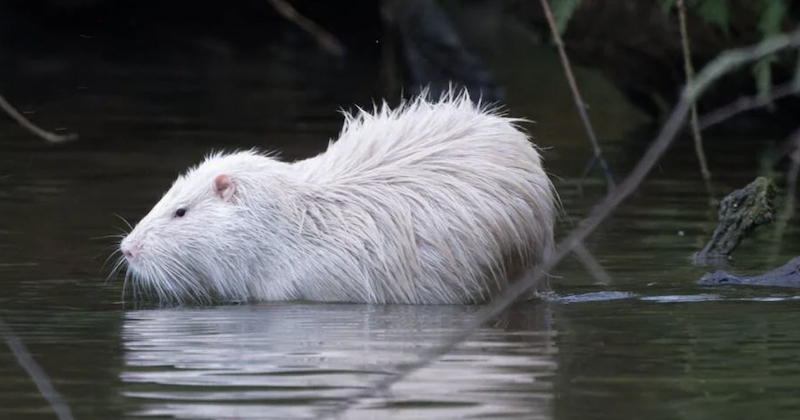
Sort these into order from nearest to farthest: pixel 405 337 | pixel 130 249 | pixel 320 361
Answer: pixel 320 361 < pixel 405 337 < pixel 130 249

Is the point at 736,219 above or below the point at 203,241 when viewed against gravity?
above

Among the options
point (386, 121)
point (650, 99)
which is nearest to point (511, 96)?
point (650, 99)

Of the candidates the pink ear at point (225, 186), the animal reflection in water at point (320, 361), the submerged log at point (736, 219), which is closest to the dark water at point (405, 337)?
the animal reflection in water at point (320, 361)

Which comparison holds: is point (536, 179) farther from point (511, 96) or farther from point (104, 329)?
point (511, 96)

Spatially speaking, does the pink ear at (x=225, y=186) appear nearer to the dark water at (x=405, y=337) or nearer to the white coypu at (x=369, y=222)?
the white coypu at (x=369, y=222)

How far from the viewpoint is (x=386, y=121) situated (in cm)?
757

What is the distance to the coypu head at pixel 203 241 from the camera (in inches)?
284

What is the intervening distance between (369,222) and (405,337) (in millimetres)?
1162

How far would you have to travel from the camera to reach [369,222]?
706cm

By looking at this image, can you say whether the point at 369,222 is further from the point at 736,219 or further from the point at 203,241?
the point at 736,219

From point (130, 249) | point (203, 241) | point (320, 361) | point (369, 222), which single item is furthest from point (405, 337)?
point (130, 249)

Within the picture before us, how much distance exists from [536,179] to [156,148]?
656 centimetres

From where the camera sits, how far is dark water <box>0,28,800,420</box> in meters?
4.71

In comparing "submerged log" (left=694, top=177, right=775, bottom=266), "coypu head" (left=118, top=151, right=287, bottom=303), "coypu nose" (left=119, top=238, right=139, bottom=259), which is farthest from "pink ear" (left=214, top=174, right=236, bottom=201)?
"submerged log" (left=694, top=177, right=775, bottom=266)
